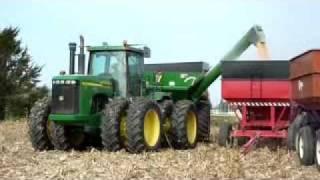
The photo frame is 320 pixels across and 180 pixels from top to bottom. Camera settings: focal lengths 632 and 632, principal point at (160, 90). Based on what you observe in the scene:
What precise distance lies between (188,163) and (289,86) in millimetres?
4565

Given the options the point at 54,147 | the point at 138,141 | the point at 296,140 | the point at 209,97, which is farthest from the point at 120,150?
the point at 209,97

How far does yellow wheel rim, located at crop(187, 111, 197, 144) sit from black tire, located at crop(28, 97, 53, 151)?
10.6 feet

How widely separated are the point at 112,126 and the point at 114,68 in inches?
68.2

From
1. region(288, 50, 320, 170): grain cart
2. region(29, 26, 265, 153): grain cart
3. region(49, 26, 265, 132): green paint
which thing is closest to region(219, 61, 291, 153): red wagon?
region(29, 26, 265, 153): grain cart

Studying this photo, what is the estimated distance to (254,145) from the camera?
44.0ft

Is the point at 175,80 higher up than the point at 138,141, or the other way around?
the point at 175,80

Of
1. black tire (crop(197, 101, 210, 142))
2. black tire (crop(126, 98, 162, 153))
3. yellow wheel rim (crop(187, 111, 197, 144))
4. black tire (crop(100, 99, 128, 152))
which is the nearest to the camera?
black tire (crop(100, 99, 128, 152))

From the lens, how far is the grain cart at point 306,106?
32.8 ft

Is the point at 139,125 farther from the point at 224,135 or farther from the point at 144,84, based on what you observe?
the point at 224,135

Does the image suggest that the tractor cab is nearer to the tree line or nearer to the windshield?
the windshield

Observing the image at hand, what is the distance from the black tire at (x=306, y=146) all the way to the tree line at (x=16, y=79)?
2430 centimetres

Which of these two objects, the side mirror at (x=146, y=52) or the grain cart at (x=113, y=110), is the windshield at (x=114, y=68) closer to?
the grain cart at (x=113, y=110)

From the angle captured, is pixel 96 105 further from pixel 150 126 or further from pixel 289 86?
pixel 289 86

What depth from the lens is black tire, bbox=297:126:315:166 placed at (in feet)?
35.0
